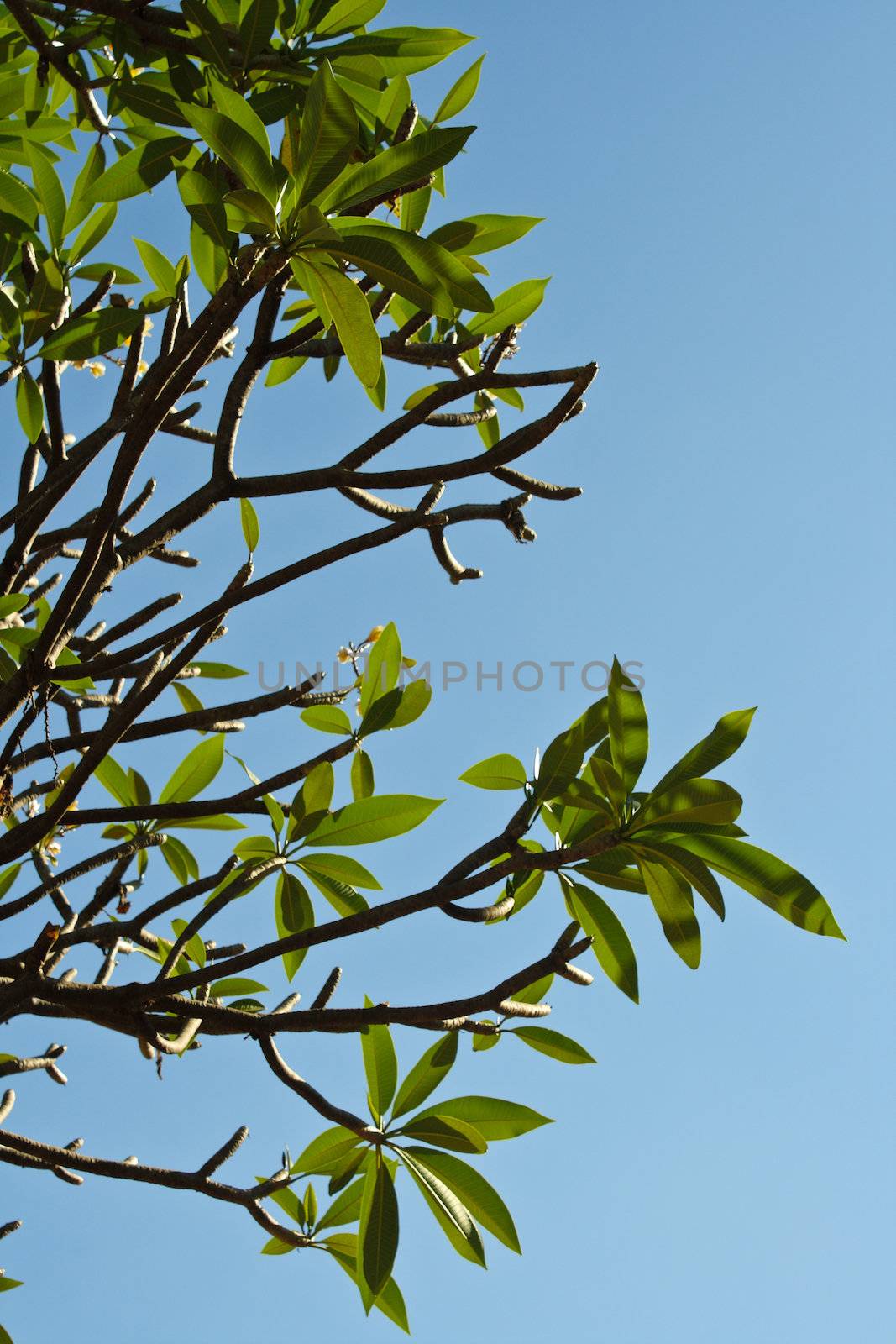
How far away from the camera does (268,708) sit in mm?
1479

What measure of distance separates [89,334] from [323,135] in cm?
74

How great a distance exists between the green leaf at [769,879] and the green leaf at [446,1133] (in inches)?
19.0

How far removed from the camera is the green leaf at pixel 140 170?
5.60 ft

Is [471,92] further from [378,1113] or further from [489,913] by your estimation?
[378,1113]

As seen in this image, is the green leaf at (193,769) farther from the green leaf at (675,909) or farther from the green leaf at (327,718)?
the green leaf at (675,909)

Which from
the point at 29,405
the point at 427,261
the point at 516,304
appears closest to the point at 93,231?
the point at 29,405

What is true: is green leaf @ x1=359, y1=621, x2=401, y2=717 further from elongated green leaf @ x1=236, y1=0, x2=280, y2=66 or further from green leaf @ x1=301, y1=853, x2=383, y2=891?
elongated green leaf @ x1=236, y1=0, x2=280, y2=66

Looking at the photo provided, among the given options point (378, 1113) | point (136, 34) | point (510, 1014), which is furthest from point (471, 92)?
point (378, 1113)

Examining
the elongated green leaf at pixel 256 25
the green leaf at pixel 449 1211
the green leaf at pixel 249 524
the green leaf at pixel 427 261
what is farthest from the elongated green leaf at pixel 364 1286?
the elongated green leaf at pixel 256 25

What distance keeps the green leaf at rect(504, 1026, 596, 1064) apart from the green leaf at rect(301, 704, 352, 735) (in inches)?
21.8

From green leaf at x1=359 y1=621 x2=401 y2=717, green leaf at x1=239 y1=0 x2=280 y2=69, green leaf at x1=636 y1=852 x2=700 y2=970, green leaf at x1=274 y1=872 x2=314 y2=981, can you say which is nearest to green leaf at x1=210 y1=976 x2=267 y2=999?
green leaf at x1=274 y1=872 x2=314 y2=981

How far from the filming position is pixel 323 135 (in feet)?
3.48

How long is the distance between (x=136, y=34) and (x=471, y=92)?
22.2 inches

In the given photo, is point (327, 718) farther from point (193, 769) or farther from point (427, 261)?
point (427, 261)
